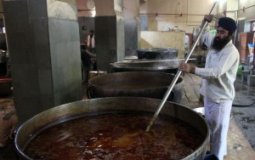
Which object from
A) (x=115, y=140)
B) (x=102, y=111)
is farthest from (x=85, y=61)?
(x=115, y=140)

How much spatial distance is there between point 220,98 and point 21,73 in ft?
7.29

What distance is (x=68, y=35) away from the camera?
2975 millimetres

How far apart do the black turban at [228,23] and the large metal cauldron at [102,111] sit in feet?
3.34

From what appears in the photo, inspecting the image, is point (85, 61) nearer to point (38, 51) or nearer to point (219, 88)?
point (38, 51)

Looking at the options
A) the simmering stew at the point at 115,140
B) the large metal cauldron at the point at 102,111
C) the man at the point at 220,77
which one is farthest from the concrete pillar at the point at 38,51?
the man at the point at 220,77

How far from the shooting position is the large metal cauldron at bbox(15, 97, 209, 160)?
5.75ft

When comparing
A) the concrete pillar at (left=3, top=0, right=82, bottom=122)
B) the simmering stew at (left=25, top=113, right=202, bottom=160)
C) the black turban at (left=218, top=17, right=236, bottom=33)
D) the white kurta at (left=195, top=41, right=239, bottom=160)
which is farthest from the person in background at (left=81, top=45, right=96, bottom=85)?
the black turban at (left=218, top=17, right=236, bottom=33)

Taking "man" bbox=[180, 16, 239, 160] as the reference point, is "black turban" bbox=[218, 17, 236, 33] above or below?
above

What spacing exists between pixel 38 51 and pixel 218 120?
2.11m

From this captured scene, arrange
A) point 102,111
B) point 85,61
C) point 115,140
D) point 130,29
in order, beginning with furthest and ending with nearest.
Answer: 1. point 130,29
2. point 85,61
3. point 102,111
4. point 115,140

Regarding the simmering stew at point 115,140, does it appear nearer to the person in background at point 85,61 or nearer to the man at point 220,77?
the man at point 220,77

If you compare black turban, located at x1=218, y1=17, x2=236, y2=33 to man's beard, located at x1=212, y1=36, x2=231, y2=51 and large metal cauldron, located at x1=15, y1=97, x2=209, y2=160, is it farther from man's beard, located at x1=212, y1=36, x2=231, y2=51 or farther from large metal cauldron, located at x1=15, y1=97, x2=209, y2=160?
large metal cauldron, located at x1=15, y1=97, x2=209, y2=160

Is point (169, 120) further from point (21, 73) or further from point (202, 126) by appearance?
point (21, 73)

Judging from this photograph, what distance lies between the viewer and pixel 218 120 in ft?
8.73
